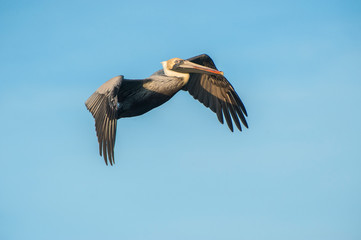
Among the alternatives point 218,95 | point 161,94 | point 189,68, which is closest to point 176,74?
point 189,68

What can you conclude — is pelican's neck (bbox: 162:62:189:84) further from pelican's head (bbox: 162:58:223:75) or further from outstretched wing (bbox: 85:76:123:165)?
outstretched wing (bbox: 85:76:123:165)

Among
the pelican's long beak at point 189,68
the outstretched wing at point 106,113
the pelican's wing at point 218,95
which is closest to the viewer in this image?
the outstretched wing at point 106,113

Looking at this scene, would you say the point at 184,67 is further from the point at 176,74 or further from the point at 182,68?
the point at 176,74

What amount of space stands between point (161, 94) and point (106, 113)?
184 cm

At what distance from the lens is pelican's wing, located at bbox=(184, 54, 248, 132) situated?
17.6 m

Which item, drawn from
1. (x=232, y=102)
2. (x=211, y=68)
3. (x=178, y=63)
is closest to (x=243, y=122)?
(x=232, y=102)

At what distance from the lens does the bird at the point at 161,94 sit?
1408 centimetres

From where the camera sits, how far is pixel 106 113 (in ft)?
46.5

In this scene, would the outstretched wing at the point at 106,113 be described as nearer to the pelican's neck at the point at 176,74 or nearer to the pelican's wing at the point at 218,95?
the pelican's neck at the point at 176,74

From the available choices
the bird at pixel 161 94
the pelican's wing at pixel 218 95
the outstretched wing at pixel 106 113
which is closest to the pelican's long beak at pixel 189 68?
the bird at pixel 161 94

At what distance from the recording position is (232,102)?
17797mm

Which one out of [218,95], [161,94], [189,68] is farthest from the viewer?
[218,95]

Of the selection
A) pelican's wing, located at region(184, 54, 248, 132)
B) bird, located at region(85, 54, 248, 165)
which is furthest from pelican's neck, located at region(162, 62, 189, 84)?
pelican's wing, located at region(184, 54, 248, 132)

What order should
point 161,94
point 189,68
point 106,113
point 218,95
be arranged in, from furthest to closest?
point 218,95
point 189,68
point 161,94
point 106,113
